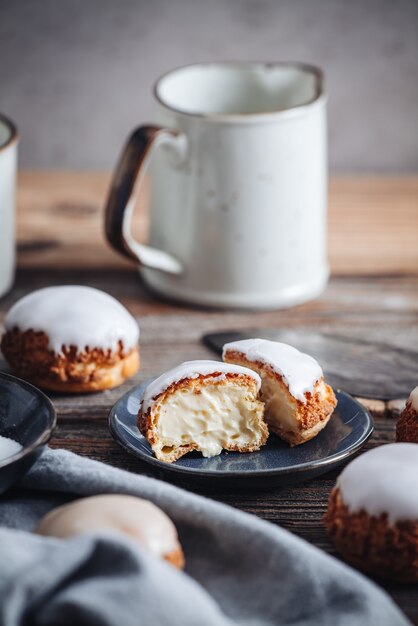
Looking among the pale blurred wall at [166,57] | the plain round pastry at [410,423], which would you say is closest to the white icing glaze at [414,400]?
the plain round pastry at [410,423]

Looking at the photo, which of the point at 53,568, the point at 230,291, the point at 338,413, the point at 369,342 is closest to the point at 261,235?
the point at 230,291

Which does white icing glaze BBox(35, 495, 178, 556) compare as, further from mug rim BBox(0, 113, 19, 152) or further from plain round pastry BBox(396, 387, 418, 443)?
mug rim BBox(0, 113, 19, 152)

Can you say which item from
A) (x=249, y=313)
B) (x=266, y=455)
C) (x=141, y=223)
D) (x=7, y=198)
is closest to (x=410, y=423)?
(x=266, y=455)

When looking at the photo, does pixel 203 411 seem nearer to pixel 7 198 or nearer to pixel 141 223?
pixel 7 198

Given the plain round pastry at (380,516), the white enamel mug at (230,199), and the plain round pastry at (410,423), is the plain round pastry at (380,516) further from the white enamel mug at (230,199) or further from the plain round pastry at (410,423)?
the white enamel mug at (230,199)

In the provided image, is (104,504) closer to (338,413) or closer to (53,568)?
(53,568)

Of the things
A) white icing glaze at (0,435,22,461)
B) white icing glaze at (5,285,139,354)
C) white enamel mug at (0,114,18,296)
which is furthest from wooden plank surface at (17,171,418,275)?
white icing glaze at (0,435,22,461)
